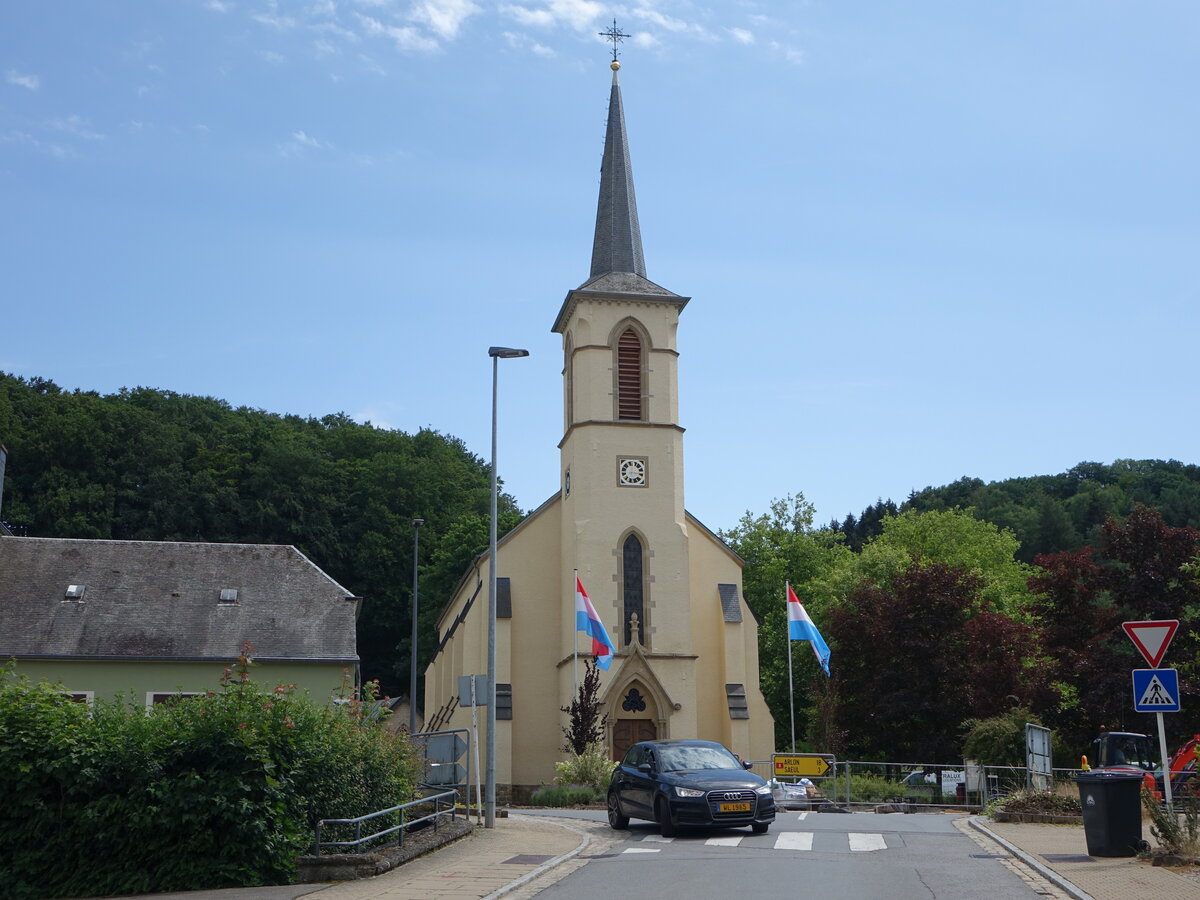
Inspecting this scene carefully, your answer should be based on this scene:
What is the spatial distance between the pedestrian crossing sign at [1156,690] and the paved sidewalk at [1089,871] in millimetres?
1796

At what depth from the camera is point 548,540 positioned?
128 ft

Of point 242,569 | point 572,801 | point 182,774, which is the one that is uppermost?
point 242,569

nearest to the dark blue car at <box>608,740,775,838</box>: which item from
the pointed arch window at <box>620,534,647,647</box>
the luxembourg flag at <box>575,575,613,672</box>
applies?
the luxembourg flag at <box>575,575,613,672</box>

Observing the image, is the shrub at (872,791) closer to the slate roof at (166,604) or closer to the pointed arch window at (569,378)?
the slate roof at (166,604)

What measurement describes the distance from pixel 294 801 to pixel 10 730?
3363mm

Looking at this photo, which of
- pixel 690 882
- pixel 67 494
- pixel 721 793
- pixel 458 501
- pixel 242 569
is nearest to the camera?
pixel 690 882

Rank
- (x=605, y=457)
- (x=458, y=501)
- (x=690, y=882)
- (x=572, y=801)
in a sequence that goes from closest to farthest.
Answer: (x=690, y=882) → (x=572, y=801) → (x=605, y=457) → (x=458, y=501)

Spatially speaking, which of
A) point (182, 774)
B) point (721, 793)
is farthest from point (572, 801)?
point (182, 774)

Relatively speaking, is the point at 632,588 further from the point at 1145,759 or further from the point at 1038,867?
the point at 1038,867

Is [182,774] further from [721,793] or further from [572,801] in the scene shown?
[572,801]

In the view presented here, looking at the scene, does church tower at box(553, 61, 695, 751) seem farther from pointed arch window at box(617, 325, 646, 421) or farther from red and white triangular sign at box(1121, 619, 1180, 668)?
red and white triangular sign at box(1121, 619, 1180, 668)

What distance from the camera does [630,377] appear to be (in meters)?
39.3

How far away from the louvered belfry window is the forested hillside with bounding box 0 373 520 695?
25348 mm

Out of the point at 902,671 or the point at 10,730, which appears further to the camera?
the point at 902,671
